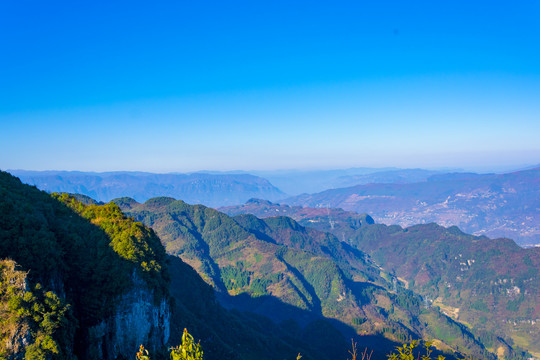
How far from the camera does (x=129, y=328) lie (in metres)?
43.1

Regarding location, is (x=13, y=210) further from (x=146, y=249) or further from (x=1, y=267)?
(x=146, y=249)

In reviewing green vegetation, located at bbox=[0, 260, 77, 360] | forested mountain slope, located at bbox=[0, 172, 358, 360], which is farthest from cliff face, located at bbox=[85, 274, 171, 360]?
green vegetation, located at bbox=[0, 260, 77, 360]

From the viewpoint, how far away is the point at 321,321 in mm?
174375

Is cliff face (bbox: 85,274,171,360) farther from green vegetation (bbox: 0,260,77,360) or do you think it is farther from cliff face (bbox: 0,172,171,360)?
green vegetation (bbox: 0,260,77,360)

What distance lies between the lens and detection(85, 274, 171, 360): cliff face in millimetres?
39875

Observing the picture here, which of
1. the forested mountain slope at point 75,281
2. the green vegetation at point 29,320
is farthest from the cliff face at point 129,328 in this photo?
the green vegetation at point 29,320

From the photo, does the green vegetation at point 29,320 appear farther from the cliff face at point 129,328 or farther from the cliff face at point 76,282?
the cliff face at point 129,328

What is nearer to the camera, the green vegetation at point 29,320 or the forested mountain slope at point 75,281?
the green vegetation at point 29,320

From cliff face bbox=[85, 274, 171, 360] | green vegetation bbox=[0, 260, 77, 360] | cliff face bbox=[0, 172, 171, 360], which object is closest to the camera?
green vegetation bbox=[0, 260, 77, 360]

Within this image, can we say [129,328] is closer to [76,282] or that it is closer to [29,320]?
[76,282]

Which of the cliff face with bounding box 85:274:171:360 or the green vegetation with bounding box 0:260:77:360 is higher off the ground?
the green vegetation with bounding box 0:260:77:360

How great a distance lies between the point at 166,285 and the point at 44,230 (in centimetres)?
2021

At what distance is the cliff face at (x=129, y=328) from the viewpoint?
39875mm

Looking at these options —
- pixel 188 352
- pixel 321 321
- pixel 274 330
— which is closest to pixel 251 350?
pixel 274 330
